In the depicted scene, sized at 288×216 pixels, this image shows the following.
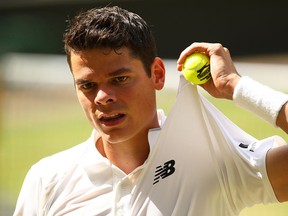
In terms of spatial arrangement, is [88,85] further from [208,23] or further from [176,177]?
[208,23]

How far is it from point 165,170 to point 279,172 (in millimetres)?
281

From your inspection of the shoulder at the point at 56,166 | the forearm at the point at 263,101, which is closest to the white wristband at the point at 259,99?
the forearm at the point at 263,101

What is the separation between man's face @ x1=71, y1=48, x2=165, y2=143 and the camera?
176 centimetres

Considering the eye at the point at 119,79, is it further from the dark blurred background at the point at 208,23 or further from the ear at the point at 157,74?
the dark blurred background at the point at 208,23

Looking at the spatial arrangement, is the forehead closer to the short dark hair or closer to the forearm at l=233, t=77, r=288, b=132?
the short dark hair

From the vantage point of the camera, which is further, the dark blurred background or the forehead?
the dark blurred background

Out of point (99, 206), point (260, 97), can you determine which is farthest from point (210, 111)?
point (99, 206)

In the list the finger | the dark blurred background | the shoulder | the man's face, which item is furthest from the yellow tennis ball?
the dark blurred background

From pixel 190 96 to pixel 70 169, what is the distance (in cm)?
36

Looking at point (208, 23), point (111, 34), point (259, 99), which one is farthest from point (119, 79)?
point (208, 23)

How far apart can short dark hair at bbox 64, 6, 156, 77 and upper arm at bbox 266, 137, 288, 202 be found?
401 millimetres

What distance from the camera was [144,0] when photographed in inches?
208

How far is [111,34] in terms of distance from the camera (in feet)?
5.99

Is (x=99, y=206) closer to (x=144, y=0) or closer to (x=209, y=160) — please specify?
(x=209, y=160)
